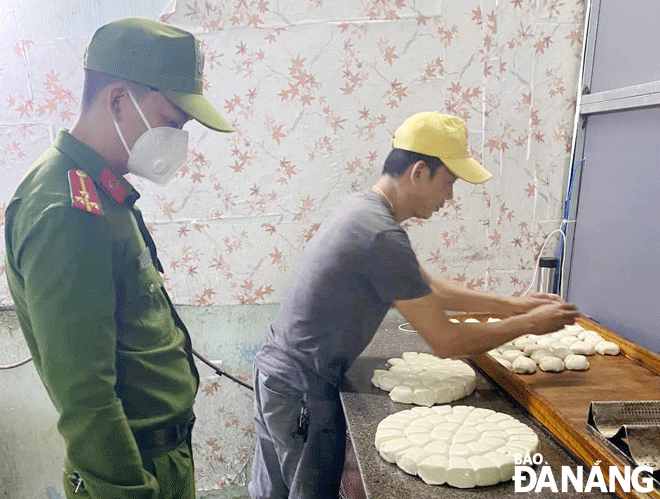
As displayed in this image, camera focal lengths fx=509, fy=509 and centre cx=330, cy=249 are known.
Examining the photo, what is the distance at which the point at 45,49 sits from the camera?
82.7 inches

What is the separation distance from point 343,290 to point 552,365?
2.30ft

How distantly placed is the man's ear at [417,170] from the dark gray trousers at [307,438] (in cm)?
71

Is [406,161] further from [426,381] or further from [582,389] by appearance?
[582,389]

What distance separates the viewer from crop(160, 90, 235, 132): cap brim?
116 centimetres

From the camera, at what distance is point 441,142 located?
1.57 meters

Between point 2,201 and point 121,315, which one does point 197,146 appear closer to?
point 2,201

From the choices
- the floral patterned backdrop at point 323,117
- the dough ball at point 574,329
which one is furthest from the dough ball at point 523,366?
the floral patterned backdrop at point 323,117

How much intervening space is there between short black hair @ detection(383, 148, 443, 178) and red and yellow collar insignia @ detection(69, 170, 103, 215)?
90cm

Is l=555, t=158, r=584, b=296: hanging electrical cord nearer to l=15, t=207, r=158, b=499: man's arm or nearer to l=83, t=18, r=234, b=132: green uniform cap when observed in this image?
l=83, t=18, r=234, b=132: green uniform cap

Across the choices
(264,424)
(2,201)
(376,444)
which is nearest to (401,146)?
(376,444)

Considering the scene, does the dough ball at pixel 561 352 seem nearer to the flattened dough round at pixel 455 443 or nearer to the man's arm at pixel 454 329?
the man's arm at pixel 454 329

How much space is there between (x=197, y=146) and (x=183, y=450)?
1.34 metres

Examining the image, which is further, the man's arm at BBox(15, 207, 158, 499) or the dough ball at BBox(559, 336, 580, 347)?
the dough ball at BBox(559, 336, 580, 347)

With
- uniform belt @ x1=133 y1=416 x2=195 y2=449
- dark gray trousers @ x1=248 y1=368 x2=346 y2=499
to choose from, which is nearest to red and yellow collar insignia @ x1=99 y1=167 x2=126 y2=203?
uniform belt @ x1=133 y1=416 x2=195 y2=449
